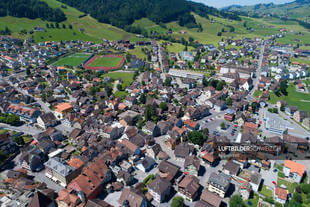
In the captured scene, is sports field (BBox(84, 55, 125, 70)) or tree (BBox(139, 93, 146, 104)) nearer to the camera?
tree (BBox(139, 93, 146, 104))

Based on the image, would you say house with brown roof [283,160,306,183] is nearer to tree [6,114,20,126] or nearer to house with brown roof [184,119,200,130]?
house with brown roof [184,119,200,130]

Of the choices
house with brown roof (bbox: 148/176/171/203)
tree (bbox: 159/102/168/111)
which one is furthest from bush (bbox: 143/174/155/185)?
tree (bbox: 159/102/168/111)

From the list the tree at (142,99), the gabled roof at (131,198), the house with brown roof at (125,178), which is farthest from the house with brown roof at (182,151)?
the tree at (142,99)

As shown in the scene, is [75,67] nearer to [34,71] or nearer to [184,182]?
[34,71]

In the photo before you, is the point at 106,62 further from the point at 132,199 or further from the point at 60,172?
the point at 132,199

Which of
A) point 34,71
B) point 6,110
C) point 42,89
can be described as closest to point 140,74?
point 42,89

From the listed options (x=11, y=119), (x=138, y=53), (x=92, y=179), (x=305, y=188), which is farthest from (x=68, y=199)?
(x=138, y=53)
